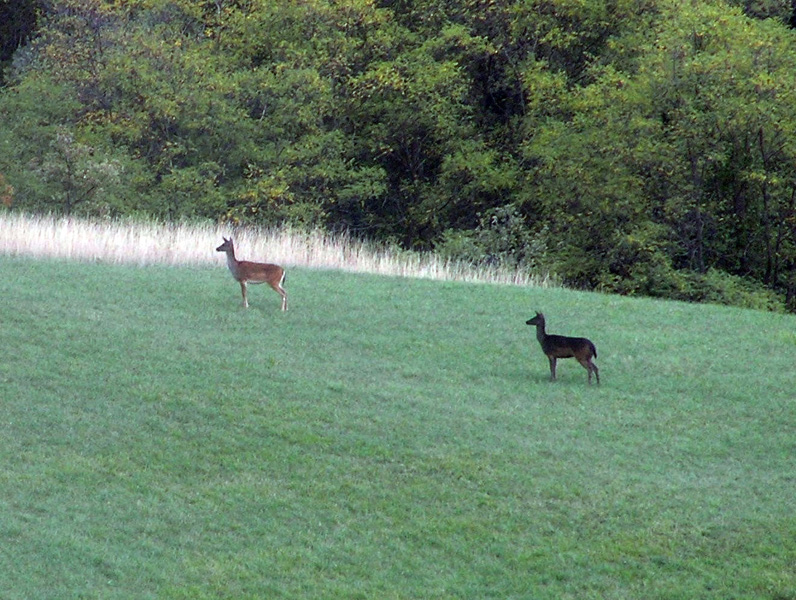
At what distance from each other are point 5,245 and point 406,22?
15126 millimetres

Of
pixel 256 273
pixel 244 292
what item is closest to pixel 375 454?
pixel 256 273

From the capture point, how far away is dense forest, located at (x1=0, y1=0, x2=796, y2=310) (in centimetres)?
2272

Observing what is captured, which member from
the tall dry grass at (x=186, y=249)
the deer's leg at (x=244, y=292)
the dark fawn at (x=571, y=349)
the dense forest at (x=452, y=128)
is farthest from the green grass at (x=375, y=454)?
the dense forest at (x=452, y=128)

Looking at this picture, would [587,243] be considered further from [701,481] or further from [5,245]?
[701,481]

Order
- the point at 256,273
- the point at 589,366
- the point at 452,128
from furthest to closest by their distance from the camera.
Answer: the point at 452,128 < the point at 256,273 < the point at 589,366

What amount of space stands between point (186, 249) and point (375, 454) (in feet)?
30.3

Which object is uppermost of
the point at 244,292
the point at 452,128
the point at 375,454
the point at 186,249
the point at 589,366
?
the point at 452,128

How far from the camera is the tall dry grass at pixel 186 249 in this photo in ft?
57.2

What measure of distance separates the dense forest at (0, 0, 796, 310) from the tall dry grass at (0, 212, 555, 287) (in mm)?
3770

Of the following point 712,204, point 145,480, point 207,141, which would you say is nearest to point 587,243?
point 712,204

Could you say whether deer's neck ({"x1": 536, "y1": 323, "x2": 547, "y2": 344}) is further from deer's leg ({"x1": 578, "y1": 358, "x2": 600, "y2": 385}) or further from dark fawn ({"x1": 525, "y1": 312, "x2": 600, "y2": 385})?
deer's leg ({"x1": 578, "y1": 358, "x2": 600, "y2": 385})

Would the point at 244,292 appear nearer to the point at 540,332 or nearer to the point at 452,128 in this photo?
the point at 540,332

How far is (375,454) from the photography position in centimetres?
958

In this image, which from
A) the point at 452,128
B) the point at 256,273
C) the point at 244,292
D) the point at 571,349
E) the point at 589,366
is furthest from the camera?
the point at 452,128
